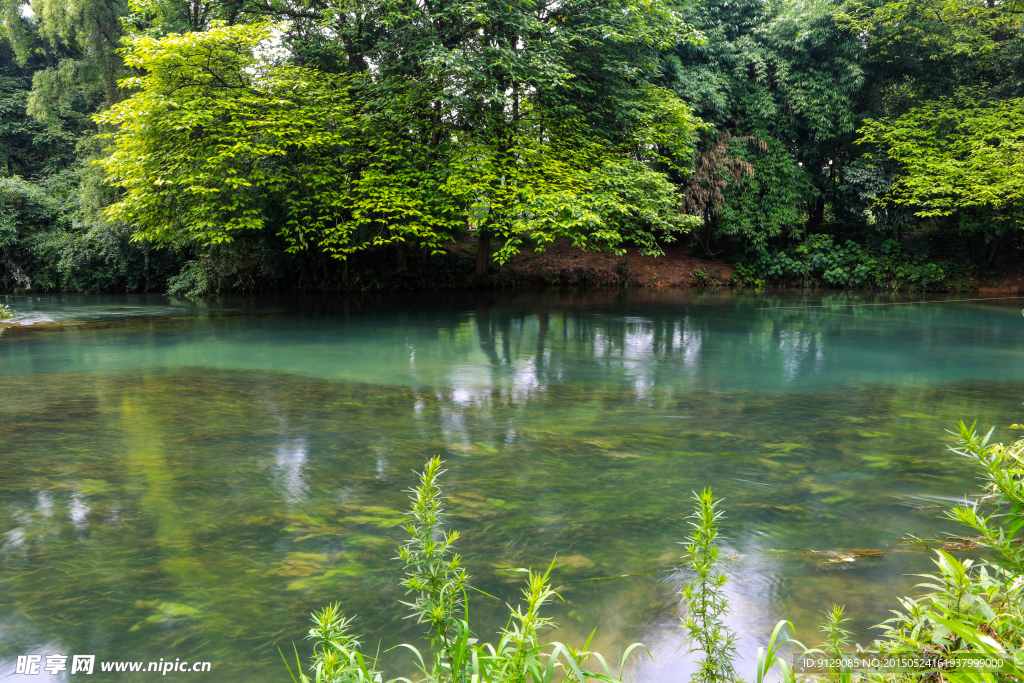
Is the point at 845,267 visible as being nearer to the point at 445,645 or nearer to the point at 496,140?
the point at 496,140

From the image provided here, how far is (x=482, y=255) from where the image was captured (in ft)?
64.5

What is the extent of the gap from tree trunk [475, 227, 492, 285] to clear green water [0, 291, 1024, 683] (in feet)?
32.9

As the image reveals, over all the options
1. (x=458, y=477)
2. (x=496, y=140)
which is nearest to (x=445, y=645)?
(x=458, y=477)

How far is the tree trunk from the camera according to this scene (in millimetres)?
19156

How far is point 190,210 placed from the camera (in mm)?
14445

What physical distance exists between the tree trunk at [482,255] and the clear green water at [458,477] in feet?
32.9

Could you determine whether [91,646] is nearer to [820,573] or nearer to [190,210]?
[820,573]

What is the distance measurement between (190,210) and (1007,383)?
49.4 feet

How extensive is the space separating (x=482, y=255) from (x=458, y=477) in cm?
1596

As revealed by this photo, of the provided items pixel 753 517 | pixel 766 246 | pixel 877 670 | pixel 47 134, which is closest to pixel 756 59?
pixel 766 246

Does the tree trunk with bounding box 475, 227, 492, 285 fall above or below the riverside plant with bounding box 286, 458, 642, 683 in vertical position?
above

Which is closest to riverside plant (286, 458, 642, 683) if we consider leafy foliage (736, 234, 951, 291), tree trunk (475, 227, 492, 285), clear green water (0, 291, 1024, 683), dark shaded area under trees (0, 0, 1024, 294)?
clear green water (0, 291, 1024, 683)

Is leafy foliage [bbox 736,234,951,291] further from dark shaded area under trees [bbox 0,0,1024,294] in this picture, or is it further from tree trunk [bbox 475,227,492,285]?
tree trunk [bbox 475,227,492,285]

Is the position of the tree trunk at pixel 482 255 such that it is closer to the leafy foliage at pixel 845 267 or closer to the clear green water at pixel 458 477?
the leafy foliage at pixel 845 267
